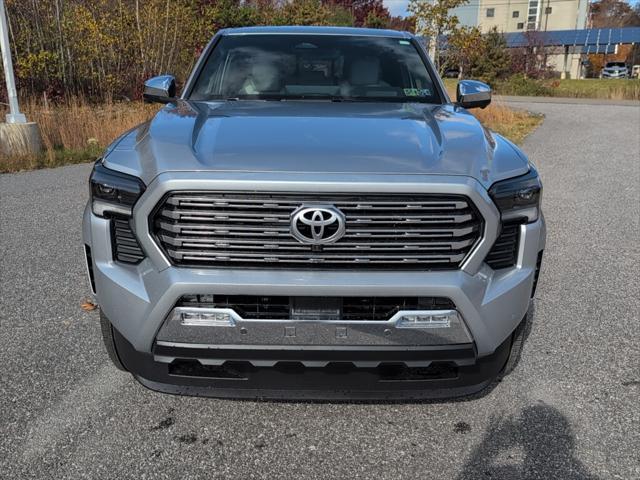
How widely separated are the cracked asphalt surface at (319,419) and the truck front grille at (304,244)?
83 cm

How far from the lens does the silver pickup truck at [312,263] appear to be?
92.5 inches

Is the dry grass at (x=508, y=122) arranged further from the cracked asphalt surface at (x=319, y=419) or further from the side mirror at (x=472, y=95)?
the cracked asphalt surface at (x=319, y=419)

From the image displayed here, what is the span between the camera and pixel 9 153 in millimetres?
9680

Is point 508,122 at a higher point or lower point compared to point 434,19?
lower

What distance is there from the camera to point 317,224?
7.68 ft

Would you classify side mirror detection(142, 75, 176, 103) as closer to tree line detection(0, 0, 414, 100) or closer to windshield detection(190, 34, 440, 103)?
windshield detection(190, 34, 440, 103)

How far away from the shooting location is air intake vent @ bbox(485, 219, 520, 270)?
2490mm

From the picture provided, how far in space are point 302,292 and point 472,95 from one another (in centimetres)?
235

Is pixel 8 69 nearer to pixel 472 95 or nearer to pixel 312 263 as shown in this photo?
pixel 472 95

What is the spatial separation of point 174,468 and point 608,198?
6.85m

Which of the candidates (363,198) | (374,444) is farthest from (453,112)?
(374,444)

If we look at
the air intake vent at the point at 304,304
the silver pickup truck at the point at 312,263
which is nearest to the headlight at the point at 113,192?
the silver pickup truck at the point at 312,263

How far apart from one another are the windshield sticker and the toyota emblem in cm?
185

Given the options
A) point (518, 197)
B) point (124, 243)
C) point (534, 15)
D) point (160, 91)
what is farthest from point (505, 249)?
point (534, 15)
